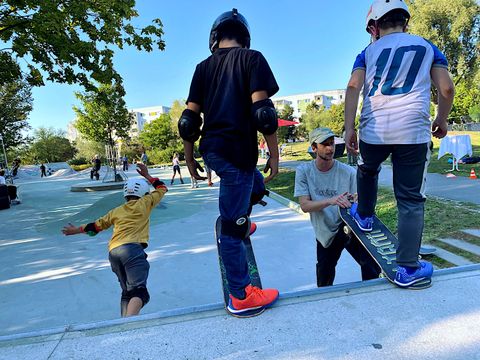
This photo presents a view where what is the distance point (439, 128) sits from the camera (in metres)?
2.31

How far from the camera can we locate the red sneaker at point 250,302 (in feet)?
6.03

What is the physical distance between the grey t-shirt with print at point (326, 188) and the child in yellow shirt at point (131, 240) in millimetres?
1530

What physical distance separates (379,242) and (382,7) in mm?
1760

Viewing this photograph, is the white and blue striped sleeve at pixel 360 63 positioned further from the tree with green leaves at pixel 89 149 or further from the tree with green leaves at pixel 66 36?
the tree with green leaves at pixel 89 149

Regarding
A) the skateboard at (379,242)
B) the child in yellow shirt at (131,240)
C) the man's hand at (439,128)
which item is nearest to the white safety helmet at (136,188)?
the child in yellow shirt at (131,240)

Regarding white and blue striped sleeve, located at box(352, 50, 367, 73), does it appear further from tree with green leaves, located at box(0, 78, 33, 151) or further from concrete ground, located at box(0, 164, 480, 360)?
tree with green leaves, located at box(0, 78, 33, 151)

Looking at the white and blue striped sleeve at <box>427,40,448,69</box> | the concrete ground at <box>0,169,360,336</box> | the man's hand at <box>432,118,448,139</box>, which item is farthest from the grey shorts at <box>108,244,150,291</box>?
the white and blue striped sleeve at <box>427,40,448,69</box>

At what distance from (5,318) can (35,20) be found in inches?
251

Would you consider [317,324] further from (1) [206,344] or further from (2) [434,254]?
(2) [434,254]

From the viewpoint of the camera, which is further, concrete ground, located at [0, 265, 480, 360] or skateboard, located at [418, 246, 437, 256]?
skateboard, located at [418, 246, 437, 256]

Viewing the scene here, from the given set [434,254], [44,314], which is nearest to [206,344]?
[44,314]

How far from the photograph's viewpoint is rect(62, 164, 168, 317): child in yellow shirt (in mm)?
2909

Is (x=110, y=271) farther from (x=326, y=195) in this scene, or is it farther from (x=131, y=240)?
(x=326, y=195)

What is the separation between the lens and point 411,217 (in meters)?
2.10
